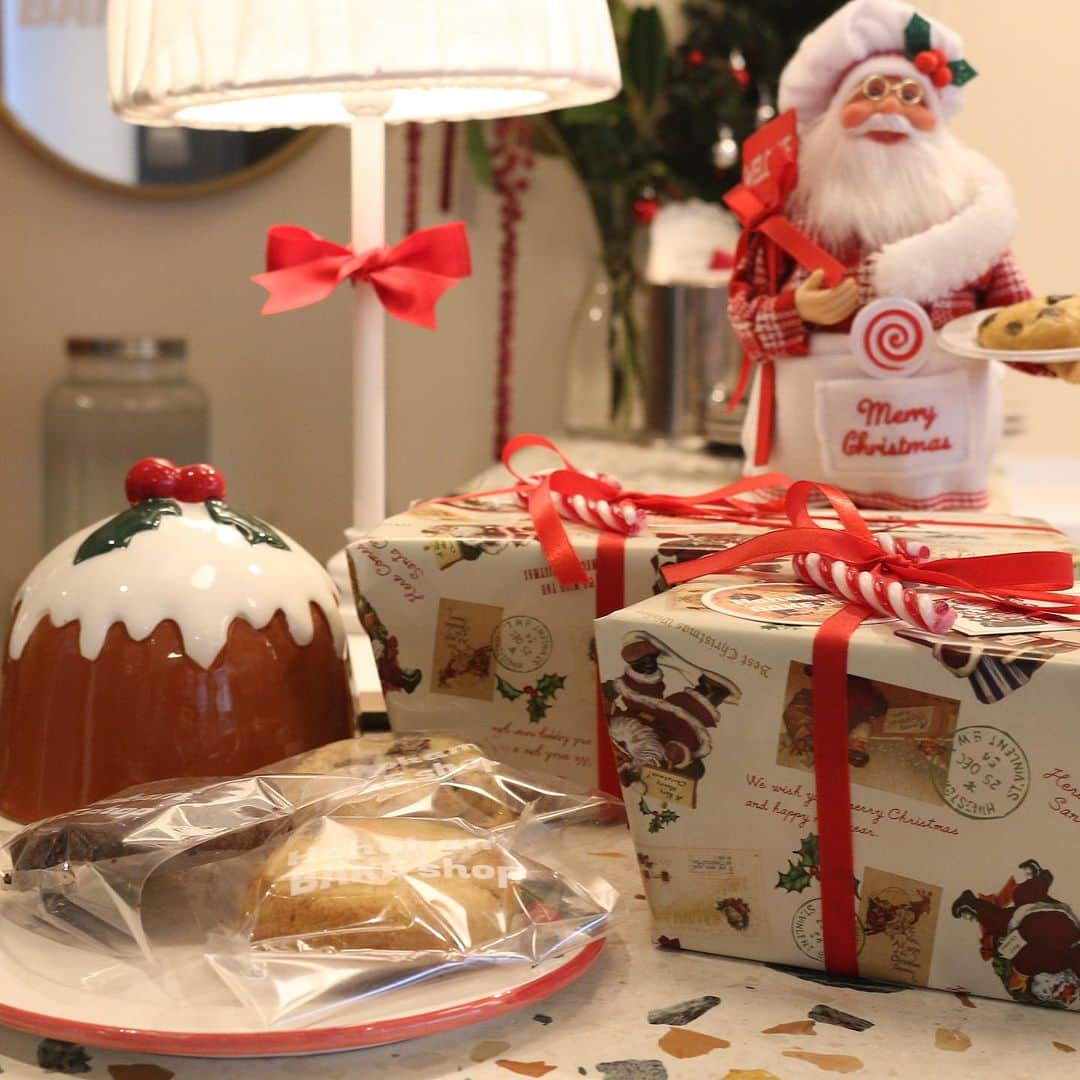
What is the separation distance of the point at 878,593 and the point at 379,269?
514 mm

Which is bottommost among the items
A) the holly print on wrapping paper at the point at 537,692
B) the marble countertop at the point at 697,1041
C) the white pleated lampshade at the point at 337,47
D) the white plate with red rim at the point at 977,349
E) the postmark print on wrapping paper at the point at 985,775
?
the marble countertop at the point at 697,1041

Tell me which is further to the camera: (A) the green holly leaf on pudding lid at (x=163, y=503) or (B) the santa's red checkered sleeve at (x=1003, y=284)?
(B) the santa's red checkered sleeve at (x=1003, y=284)

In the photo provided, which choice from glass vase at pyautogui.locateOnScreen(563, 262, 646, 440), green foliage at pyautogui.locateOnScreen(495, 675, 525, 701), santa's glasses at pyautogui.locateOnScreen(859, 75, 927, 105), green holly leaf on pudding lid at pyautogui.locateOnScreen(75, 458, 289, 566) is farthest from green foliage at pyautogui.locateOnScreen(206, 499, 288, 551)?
glass vase at pyautogui.locateOnScreen(563, 262, 646, 440)

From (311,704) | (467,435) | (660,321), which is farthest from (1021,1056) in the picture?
(467,435)

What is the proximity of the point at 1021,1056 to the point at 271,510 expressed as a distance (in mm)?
1794

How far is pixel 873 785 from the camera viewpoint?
0.51 metres

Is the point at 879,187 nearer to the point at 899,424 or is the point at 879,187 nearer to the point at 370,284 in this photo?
the point at 899,424

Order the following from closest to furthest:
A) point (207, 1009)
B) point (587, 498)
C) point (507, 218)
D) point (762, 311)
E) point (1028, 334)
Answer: point (207, 1009) < point (587, 498) < point (1028, 334) < point (762, 311) < point (507, 218)

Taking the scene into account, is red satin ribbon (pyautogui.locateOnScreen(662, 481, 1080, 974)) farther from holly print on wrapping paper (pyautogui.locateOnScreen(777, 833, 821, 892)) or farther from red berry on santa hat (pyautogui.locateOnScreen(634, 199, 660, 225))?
red berry on santa hat (pyautogui.locateOnScreen(634, 199, 660, 225))

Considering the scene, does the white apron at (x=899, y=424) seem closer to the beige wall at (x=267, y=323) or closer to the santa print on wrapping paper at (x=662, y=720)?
the santa print on wrapping paper at (x=662, y=720)

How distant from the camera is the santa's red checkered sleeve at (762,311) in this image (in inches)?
40.2

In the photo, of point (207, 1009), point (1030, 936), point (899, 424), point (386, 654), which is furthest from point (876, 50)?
point (207, 1009)

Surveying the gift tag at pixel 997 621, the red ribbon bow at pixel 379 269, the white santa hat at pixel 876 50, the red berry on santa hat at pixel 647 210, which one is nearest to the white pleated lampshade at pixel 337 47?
the red ribbon bow at pixel 379 269

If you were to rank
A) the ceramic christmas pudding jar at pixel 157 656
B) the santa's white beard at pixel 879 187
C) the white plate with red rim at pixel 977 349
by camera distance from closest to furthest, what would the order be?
1. the ceramic christmas pudding jar at pixel 157 656
2. the white plate with red rim at pixel 977 349
3. the santa's white beard at pixel 879 187
